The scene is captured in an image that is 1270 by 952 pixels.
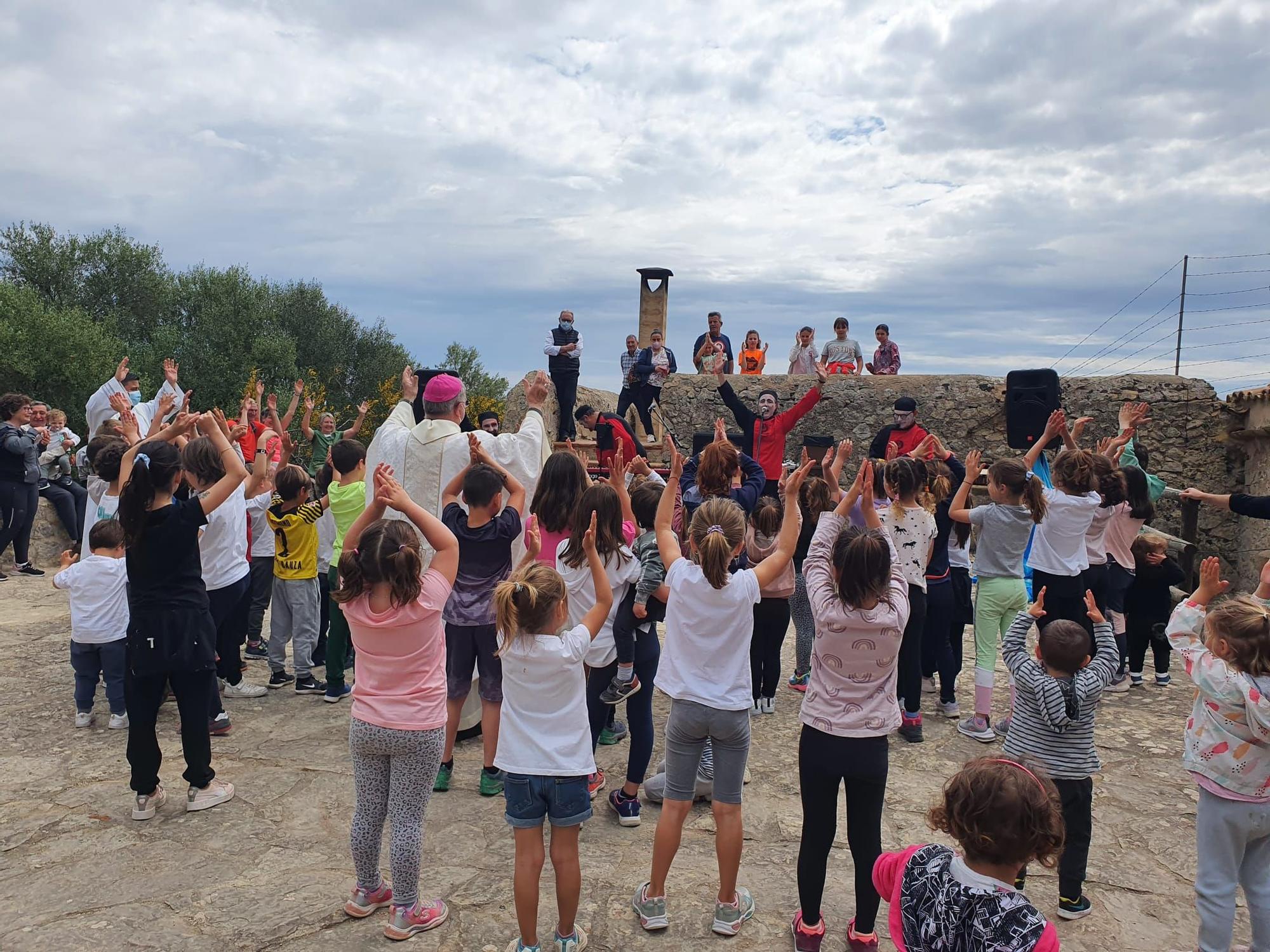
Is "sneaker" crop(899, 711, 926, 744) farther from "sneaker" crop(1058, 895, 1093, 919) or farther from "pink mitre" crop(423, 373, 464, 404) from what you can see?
"pink mitre" crop(423, 373, 464, 404)

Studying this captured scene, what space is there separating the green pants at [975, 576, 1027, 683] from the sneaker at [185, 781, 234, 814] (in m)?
4.22

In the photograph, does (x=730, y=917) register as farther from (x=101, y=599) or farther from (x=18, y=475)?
(x=18, y=475)

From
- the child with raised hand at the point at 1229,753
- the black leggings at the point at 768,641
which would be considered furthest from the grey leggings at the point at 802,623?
the child with raised hand at the point at 1229,753

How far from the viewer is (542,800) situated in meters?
2.77

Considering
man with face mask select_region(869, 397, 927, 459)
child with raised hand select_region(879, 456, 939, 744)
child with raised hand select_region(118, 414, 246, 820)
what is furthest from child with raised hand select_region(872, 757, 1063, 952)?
man with face mask select_region(869, 397, 927, 459)

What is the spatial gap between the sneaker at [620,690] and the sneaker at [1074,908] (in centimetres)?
193

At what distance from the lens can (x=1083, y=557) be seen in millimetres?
4922

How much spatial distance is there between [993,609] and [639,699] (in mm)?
2455

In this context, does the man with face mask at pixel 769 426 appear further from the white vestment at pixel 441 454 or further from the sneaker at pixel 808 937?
the sneaker at pixel 808 937

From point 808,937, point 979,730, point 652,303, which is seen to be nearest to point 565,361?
Answer: point 652,303

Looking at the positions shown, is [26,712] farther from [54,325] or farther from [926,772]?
[54,325]

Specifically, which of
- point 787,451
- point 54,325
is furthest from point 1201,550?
point 54,325

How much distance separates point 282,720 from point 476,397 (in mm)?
31037

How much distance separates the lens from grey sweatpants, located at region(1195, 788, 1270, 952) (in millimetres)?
2797
